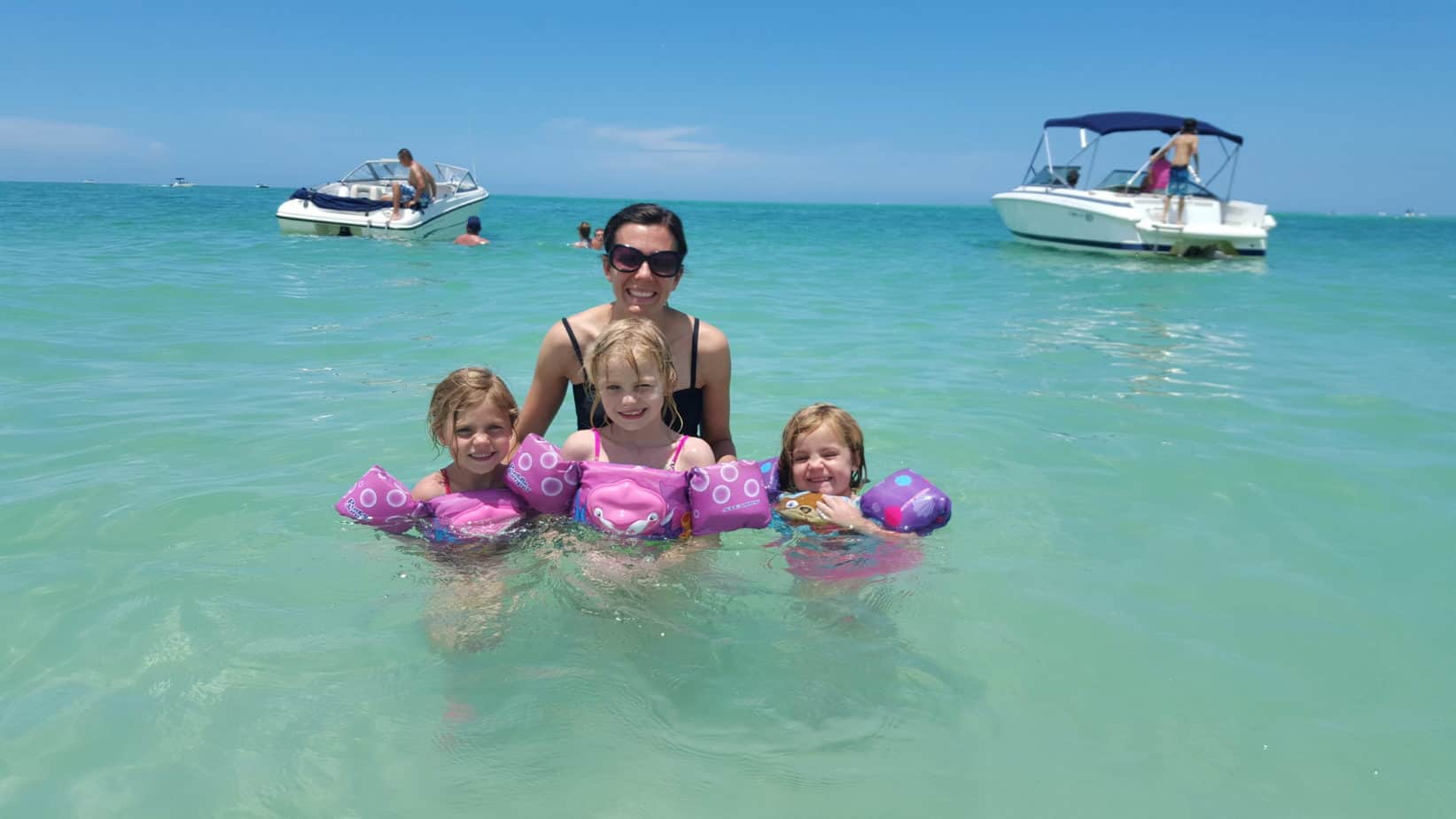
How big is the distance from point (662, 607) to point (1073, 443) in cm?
331

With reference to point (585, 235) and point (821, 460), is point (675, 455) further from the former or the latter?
point (585, 235)

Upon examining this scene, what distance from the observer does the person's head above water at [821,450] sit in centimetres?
373

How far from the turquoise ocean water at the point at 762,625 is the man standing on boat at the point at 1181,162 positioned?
12.5 metres

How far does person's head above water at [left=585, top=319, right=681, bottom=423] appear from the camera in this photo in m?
3.14

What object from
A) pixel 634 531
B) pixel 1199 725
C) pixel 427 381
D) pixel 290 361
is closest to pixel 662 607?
pixel 634 531

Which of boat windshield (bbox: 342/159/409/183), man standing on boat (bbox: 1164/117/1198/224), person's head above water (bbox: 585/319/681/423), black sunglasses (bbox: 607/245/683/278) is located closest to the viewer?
person's head above water (bbox: 585/319/681/423)

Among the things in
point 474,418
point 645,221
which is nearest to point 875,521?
point 645,221

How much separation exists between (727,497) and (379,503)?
1277 millimetres

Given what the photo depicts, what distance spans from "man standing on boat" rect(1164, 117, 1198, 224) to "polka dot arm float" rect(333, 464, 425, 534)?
60.8ft

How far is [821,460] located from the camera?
3.73 m

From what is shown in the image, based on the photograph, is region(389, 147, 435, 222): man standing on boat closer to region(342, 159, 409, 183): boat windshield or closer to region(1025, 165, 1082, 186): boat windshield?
region(342, 159, 409, 183): boat windshield

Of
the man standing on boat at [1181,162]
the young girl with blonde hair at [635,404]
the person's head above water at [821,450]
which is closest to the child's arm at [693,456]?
the young girl with blonde hair at [635,404]

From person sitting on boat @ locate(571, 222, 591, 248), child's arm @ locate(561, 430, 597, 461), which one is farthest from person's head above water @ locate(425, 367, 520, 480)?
person sitting on boat @ locate(571, 222, 591, 248)

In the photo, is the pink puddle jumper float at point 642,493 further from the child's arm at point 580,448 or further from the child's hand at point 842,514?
the child's hand at point 842,514
